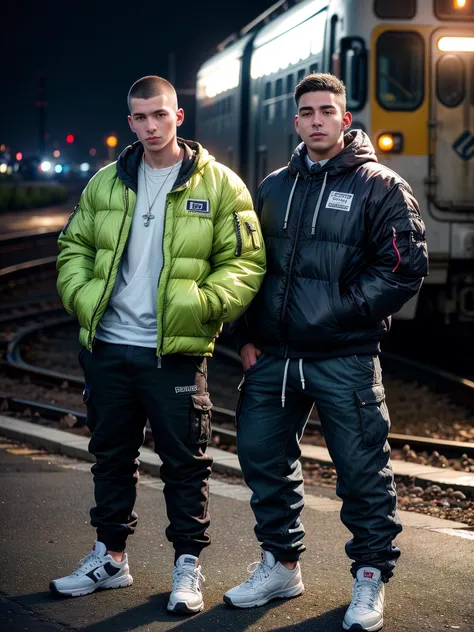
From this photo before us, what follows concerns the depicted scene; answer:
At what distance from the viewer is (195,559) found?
4898 millimetres

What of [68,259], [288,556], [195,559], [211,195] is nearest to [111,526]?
[195,559]

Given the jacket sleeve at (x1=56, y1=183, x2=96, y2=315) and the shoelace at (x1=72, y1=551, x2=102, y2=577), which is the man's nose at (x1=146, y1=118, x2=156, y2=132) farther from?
the shoelace at (x1=72, y1=551, x2=102, y2=577)

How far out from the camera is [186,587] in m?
4.79

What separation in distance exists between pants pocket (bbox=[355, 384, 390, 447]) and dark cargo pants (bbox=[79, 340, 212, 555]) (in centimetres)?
65

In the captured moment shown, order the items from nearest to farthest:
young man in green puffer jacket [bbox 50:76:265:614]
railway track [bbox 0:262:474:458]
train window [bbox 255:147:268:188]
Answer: young man in green puffer jacket [bbox 50:76:265:614], railway track [bbox 0:262:474:458], train window [bbox 255:147:268:188]

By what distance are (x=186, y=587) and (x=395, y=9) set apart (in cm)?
855

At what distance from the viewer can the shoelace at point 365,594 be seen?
4.55 metres

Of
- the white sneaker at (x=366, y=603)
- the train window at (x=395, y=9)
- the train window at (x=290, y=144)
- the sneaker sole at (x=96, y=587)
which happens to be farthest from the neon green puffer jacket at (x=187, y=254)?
the train window at (x=290, y=144)

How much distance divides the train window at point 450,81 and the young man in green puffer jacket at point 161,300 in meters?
7.74

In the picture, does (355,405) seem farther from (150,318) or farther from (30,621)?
(30,621)

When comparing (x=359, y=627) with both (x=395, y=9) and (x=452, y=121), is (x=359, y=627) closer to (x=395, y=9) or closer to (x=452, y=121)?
(x=452, y=121)

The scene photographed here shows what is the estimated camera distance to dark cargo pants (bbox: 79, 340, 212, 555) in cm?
484

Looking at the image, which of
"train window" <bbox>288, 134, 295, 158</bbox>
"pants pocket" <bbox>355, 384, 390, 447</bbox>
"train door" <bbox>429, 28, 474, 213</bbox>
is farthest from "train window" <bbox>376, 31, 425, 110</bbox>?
"pants pocket" <bbox>355, 384, 390, 447</bbox>

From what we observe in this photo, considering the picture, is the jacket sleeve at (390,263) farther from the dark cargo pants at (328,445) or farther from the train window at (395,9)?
the train window at (395,9)
